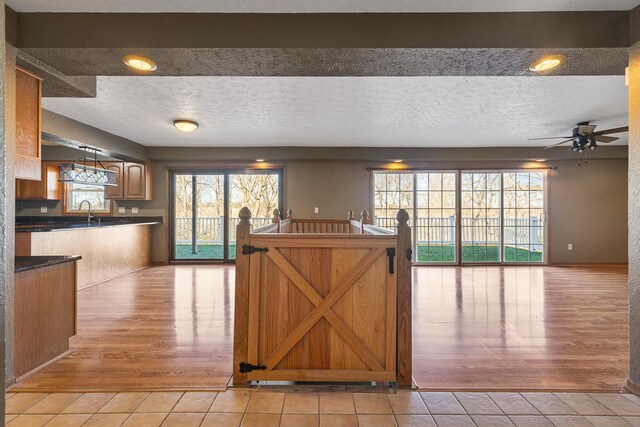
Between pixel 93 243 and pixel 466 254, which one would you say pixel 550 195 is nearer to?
pixel 466 254

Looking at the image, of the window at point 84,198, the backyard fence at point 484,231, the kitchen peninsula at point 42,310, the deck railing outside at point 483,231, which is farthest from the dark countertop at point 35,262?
the backyard fence at point 484,231

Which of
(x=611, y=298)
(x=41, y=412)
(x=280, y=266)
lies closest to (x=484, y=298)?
(x=611, y=298)

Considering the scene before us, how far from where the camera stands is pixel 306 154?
643 centimetres

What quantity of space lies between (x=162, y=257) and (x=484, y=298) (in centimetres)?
604

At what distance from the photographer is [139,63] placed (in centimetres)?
226

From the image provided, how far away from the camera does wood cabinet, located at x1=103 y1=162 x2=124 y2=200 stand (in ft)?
21.0

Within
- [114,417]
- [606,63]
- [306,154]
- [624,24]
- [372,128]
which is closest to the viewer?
[114,417]

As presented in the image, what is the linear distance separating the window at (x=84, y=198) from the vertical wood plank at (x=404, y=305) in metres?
6.61

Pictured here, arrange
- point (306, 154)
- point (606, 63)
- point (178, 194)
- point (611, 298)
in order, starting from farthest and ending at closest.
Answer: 1. point (178, 194)
2. point (306, 154)
3. point (611, 298)
4. point (606, 63)

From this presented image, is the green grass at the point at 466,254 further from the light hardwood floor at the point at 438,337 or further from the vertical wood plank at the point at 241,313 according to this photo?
the vertical wood plank at the point at 241,313

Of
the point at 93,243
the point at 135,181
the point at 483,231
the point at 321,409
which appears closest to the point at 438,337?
the point at 321,409

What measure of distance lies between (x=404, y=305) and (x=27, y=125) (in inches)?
114

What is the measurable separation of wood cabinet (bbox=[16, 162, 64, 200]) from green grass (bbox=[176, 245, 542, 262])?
2.58 metres

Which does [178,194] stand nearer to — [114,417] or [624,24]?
[114,417]
